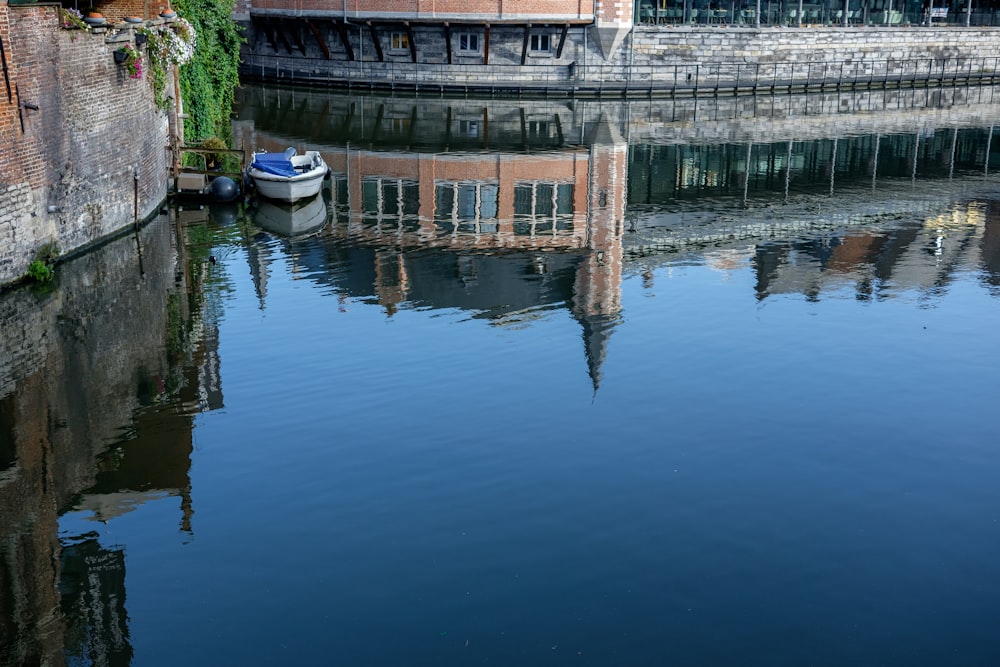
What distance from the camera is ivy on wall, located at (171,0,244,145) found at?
36.4 meters

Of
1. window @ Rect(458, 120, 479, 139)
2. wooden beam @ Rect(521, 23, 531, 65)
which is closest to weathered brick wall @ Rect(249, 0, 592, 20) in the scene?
wooden beam @ Rect(521, 23, 531, 65)

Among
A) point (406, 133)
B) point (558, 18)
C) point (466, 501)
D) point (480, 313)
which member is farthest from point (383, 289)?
point (558, 18)

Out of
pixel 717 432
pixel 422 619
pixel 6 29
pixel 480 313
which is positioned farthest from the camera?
pixel 480 313

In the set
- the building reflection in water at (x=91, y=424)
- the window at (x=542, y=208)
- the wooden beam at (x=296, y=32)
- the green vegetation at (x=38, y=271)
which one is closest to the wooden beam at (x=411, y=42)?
the wooden beam at (x=296, y=32)

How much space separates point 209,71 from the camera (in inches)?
1607

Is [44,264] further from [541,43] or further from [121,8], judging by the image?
[541,43]

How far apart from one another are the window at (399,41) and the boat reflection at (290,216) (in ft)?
97.0

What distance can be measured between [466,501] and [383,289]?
1047 cm

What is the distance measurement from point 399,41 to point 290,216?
32326mm

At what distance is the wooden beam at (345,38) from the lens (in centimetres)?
6107

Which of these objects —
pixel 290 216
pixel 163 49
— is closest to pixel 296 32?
pixel 163 49

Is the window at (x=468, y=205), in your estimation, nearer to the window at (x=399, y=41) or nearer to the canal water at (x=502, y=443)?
the canal water at (x=502, y=443)

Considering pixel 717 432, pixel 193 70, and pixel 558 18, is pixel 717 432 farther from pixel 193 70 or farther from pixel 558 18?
pixel 558 18

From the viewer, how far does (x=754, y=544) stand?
1327 cm
